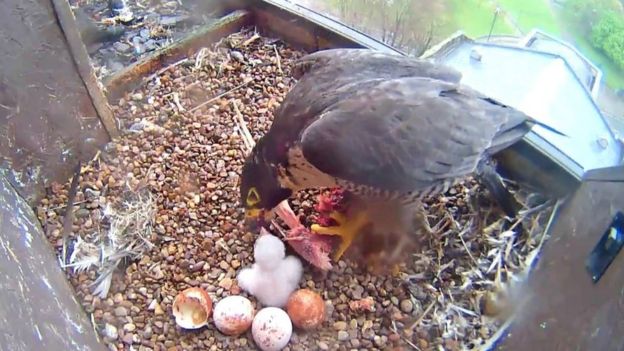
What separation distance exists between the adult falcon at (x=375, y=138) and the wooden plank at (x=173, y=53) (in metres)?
0.78

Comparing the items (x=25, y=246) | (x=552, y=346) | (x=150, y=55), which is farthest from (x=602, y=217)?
(x=150, y=55)

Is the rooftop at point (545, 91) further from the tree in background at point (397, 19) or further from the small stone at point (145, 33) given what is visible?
the small stone at point (145, 33)

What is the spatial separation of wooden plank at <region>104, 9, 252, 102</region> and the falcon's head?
820 mm

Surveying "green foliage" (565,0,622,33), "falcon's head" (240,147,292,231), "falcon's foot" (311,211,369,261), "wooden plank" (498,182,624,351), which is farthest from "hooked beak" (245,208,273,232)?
"green foliage" (565,0,622,33)

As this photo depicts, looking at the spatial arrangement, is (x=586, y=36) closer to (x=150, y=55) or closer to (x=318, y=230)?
(x=318, y=230)

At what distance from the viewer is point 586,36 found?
1.68 meters

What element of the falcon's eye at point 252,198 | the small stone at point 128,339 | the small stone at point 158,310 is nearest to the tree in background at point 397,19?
the falcon's eye at point 252,198

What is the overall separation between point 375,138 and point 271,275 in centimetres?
54

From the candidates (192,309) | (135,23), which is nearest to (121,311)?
(192,309)

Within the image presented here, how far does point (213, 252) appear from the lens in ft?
6.67

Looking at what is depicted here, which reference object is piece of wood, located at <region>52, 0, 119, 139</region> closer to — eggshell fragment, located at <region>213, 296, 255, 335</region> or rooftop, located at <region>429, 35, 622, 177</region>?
eggshell fragment, located at <region>213, 296, 255, 335</region>

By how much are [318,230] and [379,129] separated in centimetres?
51

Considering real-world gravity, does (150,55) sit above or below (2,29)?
below

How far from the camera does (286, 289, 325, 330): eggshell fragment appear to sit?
1.79 metres
